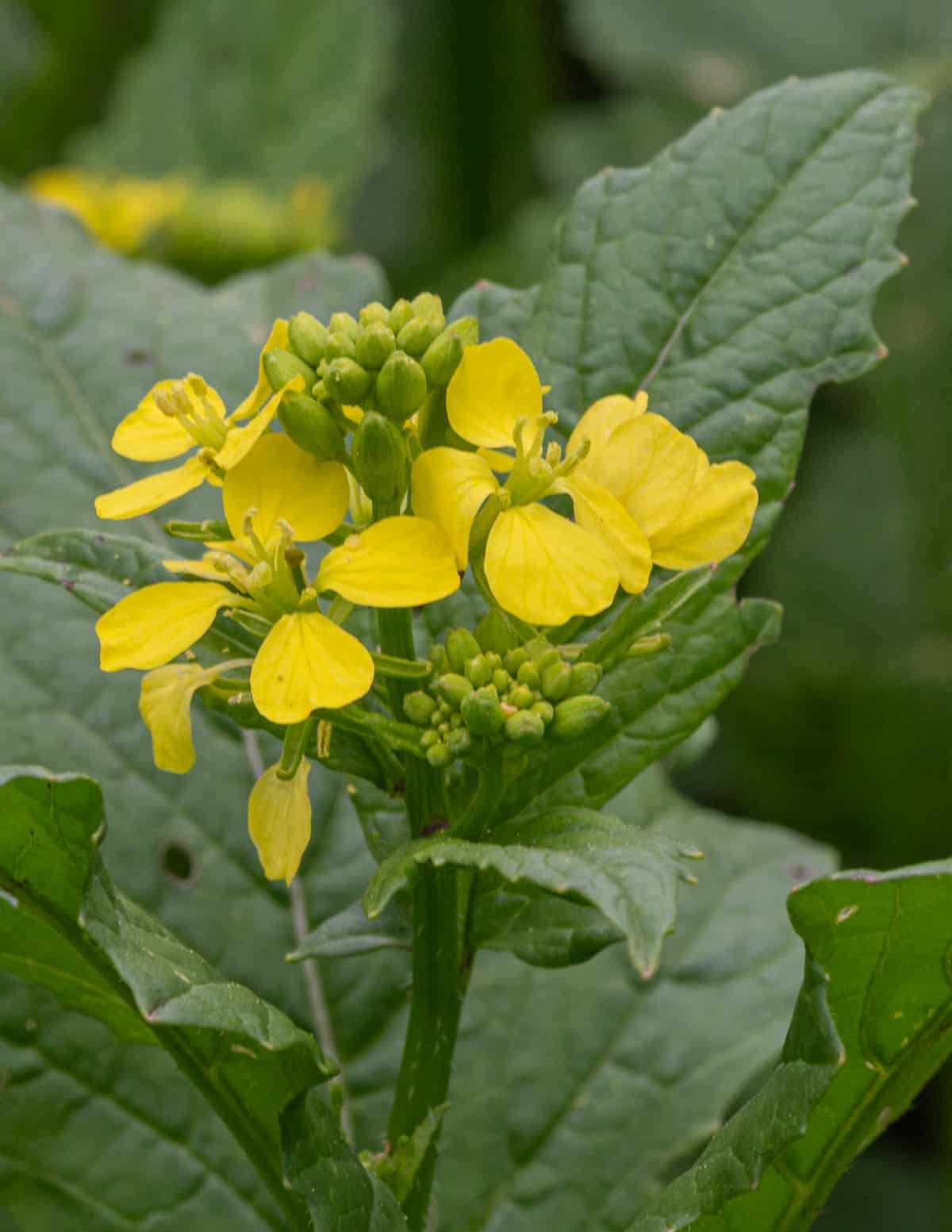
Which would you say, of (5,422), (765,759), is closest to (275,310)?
(5,422)

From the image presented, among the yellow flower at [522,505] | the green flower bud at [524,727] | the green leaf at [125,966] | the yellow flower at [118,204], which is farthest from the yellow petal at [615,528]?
the yellow flower at [118,204]

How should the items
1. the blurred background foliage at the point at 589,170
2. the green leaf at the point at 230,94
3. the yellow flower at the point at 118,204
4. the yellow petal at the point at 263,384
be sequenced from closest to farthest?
the yellow petal at the point at 263,384 → the yellow flower at the point at 118,204 → the blurred background foliage at the point at 589,170 → the green leaf at the point at 230,94

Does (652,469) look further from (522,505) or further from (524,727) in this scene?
(524,727)

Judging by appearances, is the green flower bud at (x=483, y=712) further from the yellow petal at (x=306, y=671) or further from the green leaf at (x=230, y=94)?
the green leaf at (x=230, y=94)

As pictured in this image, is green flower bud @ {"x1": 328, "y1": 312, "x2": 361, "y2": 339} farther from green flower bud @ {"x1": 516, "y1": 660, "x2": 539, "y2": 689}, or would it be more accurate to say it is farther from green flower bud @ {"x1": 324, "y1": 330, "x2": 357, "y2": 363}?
green flower bud @ {"x1": 516, "y1": 660, "x2": 539, "y2": 689}

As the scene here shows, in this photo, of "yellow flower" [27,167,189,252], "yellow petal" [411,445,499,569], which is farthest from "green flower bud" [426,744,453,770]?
"yellow flower" [27,167,189,252]

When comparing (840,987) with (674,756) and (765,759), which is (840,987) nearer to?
(674,756)

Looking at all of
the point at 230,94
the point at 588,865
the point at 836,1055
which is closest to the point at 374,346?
the point at 588,865
